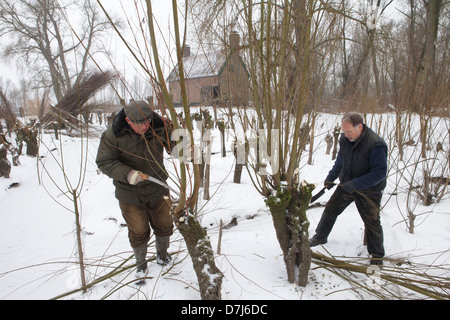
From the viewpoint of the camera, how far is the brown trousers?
202 cm

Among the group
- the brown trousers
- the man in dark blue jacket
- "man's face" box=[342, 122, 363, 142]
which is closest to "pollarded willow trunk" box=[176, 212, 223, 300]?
the brown trousers

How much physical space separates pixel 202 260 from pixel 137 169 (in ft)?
2.97

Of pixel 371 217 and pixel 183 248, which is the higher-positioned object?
pixel 371 217

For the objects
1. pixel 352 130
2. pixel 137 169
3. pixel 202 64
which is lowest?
pixel 137 169

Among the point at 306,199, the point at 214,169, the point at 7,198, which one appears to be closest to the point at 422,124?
the point at 306,199

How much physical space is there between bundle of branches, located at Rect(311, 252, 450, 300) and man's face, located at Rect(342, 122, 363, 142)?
1063mm

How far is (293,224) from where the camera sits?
5.98ft

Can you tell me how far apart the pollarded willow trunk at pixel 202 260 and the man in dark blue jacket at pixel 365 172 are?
1.38 m

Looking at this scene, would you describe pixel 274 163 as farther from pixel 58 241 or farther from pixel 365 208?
pixel 58 241

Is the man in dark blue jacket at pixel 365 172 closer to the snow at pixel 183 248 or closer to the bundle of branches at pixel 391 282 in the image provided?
the bundle of branches at pixel 391 282

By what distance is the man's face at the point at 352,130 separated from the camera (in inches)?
84.6

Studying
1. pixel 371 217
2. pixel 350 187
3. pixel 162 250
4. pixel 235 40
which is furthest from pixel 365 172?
pixel 162 250

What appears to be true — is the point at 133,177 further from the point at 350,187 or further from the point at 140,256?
the point at 350,187

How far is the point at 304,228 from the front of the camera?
1806mm
